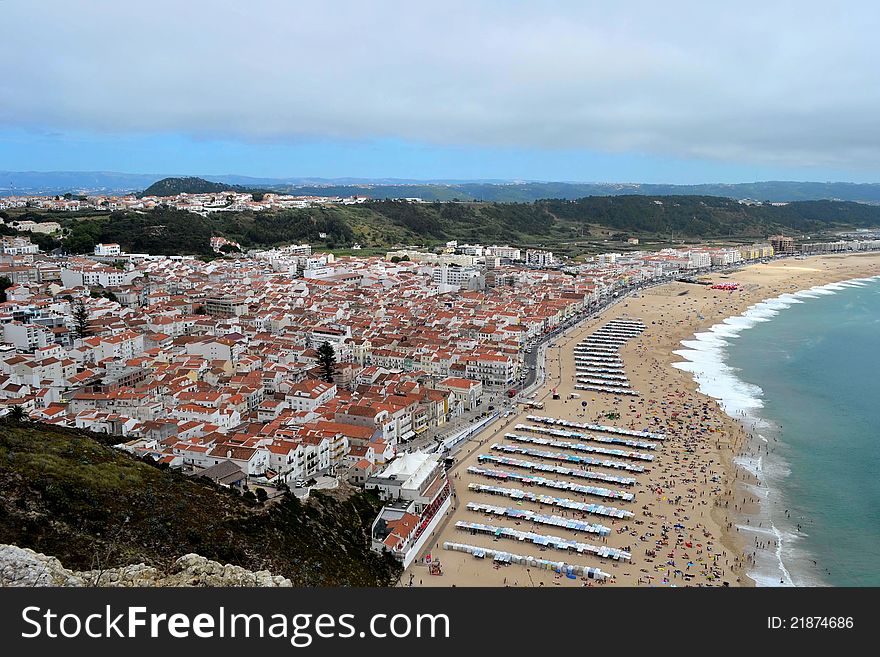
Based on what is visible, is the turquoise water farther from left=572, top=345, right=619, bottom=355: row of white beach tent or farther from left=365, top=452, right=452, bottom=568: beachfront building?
left=365, top=452, right=452, bottom=568: beachfront building

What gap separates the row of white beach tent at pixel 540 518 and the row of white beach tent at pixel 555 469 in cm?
276

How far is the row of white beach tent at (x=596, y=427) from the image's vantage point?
25.2 m

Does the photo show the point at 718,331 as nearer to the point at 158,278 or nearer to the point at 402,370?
the point at 402,370

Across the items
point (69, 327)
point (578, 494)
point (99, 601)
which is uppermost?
point (99, 601)

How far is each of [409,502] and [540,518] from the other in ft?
11.8

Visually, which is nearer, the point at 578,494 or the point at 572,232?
the point at 578,494

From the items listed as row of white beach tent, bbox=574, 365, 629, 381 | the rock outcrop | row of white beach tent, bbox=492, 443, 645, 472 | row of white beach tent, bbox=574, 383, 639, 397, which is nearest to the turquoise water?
row of white beach tent, bbox=492, 443, 645, 472

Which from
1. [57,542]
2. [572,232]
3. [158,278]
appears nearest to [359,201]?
[572,232]

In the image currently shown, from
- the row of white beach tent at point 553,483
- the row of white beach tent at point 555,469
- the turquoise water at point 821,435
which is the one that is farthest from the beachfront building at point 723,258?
the row of white beach tent at point 553,483

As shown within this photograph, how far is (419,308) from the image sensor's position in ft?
149

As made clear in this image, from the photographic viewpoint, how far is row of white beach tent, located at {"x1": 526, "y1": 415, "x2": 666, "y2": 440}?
2522 centimetres

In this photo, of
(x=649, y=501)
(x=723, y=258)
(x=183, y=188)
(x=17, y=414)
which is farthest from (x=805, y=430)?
(x=183, y=188)

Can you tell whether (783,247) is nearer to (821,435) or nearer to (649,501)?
(821,435)

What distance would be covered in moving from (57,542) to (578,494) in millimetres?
14077
